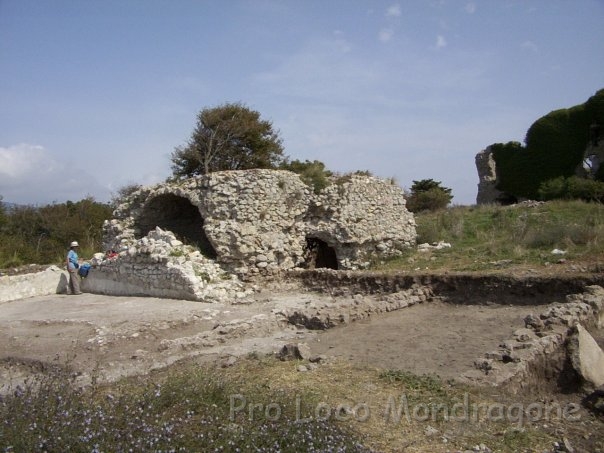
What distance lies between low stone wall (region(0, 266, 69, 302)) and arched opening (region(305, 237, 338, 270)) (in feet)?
24.1

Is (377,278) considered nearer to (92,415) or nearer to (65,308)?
(65,308)

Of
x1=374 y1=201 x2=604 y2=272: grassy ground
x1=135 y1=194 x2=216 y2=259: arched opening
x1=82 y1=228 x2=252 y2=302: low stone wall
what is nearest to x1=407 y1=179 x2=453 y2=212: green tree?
x1=374 y1=201 x2=604 y2=272: grassy ground

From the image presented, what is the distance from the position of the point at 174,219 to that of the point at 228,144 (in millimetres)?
5180

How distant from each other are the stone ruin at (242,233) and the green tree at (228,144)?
4263mm

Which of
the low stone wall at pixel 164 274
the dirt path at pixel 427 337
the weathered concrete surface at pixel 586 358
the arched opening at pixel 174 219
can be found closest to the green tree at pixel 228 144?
the arched opening at pixel 174 219

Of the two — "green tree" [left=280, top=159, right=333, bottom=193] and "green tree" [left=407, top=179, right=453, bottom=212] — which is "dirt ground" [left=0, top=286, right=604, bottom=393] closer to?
"green tree" [left=280, top=159, right=333, bottom=193]

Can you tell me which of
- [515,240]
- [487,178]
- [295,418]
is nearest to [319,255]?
[515,240]

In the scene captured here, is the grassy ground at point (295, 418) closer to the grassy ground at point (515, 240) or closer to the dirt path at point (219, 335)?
the dirt path at point (219, 335)

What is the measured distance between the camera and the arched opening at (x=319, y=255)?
16.4 meters

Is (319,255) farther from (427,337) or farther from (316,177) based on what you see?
(427,337)

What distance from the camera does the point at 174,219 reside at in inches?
686

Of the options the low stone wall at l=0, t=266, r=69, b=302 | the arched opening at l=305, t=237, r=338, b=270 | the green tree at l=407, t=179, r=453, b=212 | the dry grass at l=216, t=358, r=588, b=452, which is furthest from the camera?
the green tree at l=407, t=179, r=453, b=212

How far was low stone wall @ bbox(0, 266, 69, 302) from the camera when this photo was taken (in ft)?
45.0

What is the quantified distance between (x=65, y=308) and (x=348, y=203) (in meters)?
8.17
